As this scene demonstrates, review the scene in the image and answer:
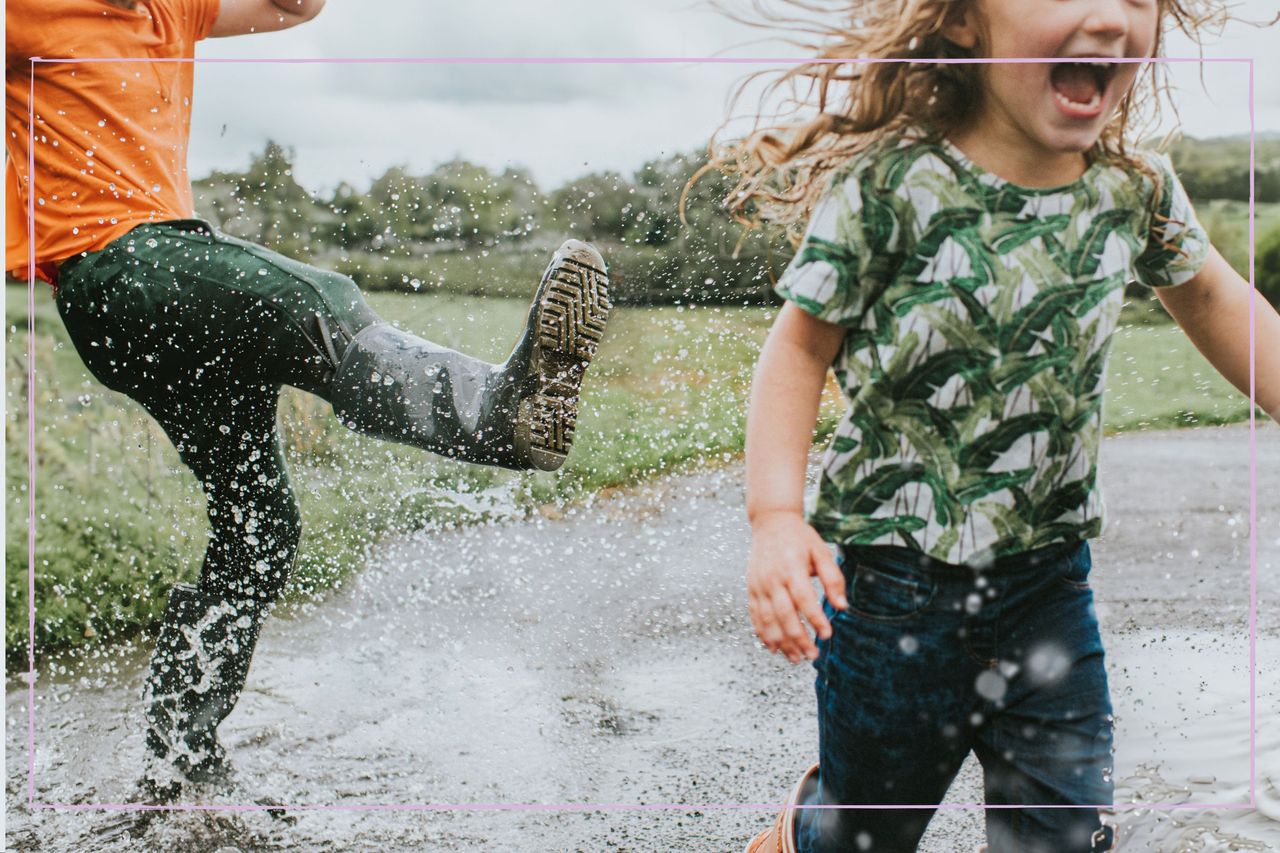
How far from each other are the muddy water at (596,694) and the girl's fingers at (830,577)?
1.06 ft

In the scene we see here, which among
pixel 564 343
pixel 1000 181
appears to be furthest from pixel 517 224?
pixel 1000 181

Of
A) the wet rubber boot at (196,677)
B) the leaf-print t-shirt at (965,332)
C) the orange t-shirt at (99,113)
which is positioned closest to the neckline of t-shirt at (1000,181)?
the leaf-print t-shirt at (965,332)

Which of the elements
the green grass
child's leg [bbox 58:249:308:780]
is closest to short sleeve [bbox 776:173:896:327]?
the green grass

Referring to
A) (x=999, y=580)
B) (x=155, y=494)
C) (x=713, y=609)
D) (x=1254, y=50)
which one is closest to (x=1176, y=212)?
(x=1254, y=50)

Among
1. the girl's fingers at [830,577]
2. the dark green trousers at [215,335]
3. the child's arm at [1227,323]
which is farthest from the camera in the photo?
the dark green trousers at [215,335]

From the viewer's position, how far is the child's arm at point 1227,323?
1254mm

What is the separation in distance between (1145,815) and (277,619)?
3.56 feet

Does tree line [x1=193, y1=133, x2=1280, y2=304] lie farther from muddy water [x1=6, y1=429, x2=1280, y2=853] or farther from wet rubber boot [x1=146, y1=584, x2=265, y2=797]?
wet rubber boot [x1=146, y1=584, x2=265, y2=797]

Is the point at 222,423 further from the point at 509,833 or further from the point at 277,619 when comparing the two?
the point at 509,833

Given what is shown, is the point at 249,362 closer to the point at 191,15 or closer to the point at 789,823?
the point at 191,15

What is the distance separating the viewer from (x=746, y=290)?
1.36 m

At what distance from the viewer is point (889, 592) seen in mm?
1127

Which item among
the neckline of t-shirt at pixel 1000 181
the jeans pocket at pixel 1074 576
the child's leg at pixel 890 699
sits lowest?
the child's leg at pixel 890 699

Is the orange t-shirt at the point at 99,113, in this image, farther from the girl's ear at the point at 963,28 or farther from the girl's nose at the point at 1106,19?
the girl's nose at the point at 1106,19
